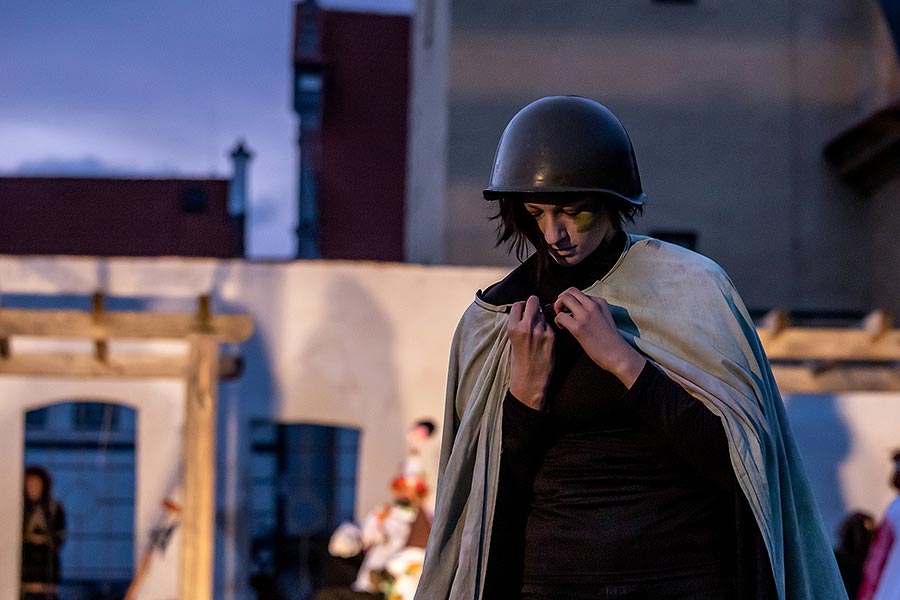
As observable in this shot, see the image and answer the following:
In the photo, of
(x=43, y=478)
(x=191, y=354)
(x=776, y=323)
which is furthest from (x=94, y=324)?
(x=776, y=323)

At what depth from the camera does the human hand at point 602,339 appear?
241 cm

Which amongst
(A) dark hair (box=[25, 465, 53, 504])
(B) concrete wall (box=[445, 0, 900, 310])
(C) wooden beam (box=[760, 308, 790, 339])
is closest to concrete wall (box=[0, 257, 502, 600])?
(A) dark hair (box=[25, 465, 53, 504])

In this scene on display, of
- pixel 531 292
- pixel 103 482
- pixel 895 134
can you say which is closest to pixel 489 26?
pixel 895 134

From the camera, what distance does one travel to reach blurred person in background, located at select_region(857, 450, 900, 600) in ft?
24.7

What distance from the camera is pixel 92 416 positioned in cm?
1734

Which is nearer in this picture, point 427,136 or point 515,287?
point 515,287

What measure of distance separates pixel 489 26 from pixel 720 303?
13.2 meters

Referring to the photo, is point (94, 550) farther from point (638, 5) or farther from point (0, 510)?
point (638, 5)

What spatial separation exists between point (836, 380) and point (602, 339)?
892 cm

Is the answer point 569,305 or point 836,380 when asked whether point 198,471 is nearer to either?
point 836,380

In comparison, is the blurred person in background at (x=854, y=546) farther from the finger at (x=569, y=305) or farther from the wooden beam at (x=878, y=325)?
the finger at (x=569, y=305)

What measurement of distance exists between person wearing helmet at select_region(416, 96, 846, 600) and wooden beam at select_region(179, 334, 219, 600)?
7.43 metres

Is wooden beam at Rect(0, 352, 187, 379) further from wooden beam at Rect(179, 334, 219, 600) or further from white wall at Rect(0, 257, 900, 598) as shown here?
wooden beam at Rect(179, 334, 219, 600)

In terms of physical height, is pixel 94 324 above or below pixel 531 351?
below
